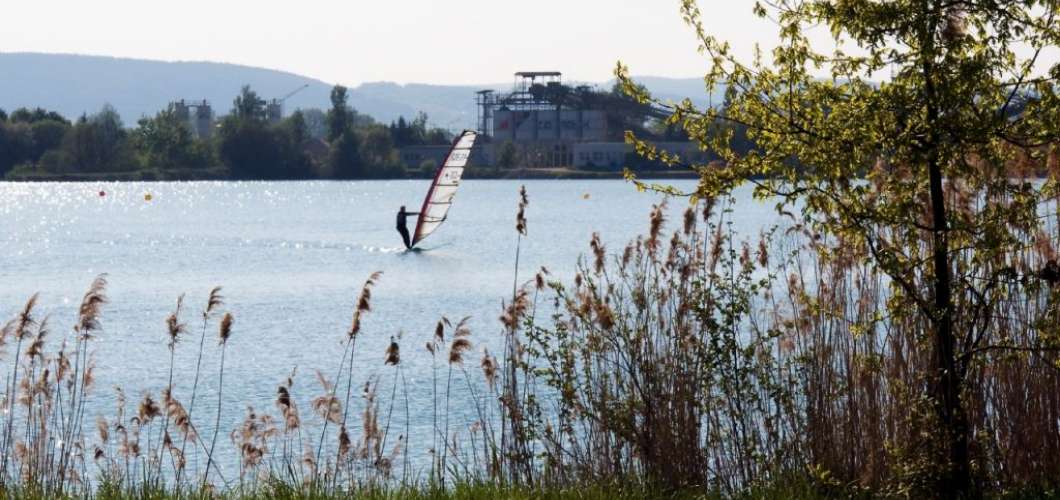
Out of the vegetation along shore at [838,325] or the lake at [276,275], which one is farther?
the lake at [276,275]

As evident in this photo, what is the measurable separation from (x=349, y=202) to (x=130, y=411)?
102 m

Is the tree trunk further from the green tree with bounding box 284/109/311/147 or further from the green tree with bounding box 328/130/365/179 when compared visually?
the green tree with bounding box 284/109/311/147

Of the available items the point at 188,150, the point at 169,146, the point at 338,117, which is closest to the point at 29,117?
the point at 169,146

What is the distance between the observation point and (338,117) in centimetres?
18350

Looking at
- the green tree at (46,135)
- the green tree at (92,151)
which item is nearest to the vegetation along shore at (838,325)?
the green tree at (92,151)

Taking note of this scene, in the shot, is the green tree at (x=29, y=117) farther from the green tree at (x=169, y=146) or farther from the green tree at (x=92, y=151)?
the green tree at (x=169, y=146)

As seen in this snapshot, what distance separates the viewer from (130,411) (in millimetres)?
20484

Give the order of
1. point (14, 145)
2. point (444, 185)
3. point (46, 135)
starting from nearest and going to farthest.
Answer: point (444, 185) → point (14, 145) → point (46, 135)

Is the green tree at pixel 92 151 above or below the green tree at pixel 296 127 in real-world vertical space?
Answer: below

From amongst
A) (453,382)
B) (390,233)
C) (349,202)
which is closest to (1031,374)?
(453,382)

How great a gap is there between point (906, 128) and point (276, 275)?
41295mm

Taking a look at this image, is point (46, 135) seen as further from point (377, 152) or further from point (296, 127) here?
point (377, 152)

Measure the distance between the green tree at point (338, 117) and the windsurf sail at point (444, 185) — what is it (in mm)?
121134

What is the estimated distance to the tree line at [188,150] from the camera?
164125 mm
